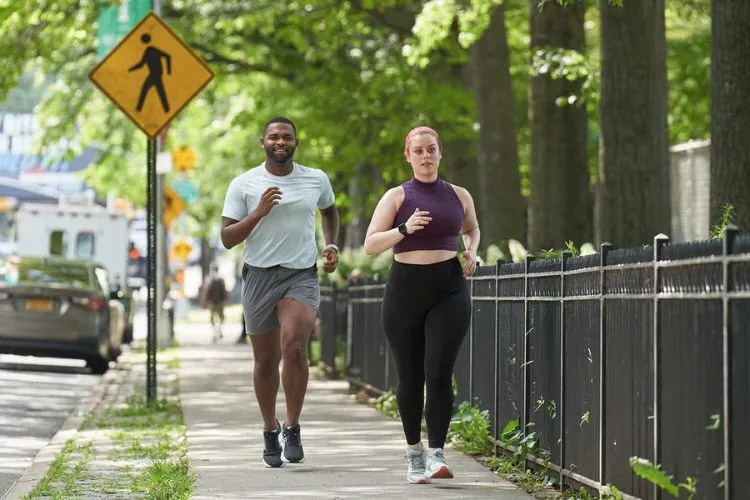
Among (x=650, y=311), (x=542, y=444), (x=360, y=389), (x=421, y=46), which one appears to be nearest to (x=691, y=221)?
(x=421, y=46)

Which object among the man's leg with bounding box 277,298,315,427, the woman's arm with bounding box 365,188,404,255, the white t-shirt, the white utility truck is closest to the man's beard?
the white t-shirt

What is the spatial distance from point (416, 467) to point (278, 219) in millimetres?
1686

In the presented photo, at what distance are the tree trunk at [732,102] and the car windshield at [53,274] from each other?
12.9m

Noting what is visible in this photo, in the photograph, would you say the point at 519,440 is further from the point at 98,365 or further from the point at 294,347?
the point at 98,365

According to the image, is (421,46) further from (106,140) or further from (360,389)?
(106,140)

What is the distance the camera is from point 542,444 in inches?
400

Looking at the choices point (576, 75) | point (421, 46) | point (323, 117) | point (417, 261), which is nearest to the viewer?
point (417, 261)

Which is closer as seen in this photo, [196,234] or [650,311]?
[650,311]

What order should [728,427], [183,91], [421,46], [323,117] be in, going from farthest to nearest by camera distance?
[323,117]
[421,46]
[183,91]
[728,427]

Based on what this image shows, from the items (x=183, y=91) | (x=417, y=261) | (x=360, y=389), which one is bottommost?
(x=360, y=389)

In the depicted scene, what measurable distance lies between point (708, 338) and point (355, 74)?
74.8 ft

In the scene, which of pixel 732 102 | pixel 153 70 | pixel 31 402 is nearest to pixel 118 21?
pixel 31 402

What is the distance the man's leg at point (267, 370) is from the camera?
35.0 ft

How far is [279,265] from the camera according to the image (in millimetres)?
10508
